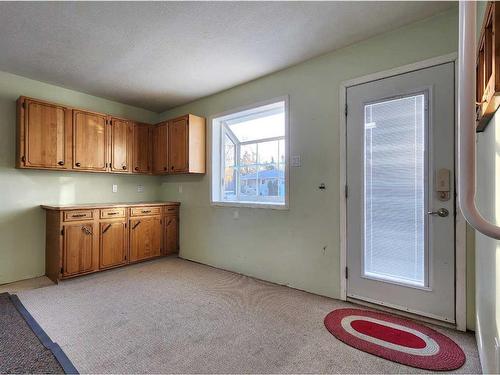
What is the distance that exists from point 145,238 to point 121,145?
143cm

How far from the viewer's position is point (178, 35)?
2.35 m

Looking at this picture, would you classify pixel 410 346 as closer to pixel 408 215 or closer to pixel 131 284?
pixel 408 215

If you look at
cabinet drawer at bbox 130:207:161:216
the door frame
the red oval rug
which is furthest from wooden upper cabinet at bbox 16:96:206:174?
the red oval rug

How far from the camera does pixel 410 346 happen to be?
1.84m

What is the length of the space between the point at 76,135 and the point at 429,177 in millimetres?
3968

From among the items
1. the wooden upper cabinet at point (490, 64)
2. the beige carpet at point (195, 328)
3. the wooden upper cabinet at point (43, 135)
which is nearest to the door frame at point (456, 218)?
the beige carpet at point (195, 328)

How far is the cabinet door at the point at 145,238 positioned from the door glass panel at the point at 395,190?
2.96m

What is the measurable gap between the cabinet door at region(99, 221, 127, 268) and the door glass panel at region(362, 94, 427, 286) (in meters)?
3.07

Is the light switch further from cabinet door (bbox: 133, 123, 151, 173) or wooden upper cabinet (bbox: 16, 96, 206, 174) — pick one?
cabinet door (bbox: 133, 123, 151, 173)

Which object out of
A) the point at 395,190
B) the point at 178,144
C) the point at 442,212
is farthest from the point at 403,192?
the point at 178,144

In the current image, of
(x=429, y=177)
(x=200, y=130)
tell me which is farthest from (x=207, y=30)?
(x=429, y=177)

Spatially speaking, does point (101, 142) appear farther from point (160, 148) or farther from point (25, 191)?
point (25, 191)

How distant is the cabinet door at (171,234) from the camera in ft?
13.8

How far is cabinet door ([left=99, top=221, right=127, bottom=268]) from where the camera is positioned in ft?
11.4
